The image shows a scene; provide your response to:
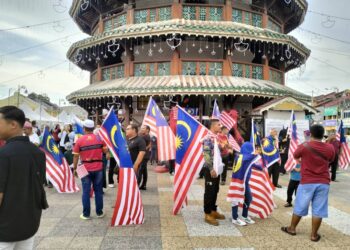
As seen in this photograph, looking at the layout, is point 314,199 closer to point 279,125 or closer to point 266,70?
point 279,125

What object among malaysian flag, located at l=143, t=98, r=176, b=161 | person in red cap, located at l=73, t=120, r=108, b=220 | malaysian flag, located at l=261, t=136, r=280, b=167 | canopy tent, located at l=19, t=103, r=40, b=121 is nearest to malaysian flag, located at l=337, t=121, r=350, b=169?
malaysian flag, located at l=261, t=136, r=280, b=167

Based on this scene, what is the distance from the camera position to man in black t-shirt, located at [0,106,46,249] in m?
2.89

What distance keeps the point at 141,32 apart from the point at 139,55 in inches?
102

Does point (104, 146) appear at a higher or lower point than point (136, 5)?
lower

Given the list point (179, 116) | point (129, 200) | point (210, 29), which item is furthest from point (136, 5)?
point (129, 200)

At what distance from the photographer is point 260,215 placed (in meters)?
7.02

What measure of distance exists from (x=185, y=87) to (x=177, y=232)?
1088cm

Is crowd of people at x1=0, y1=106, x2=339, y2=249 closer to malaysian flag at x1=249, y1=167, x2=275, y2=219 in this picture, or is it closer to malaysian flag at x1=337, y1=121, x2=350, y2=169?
malaysian flag at x1=249, y1=167, x2=275, y2=219

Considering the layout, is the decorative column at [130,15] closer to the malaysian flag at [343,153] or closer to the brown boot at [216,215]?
the malaysian flag at [343,153]

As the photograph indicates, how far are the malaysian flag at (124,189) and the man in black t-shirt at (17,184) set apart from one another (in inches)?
128

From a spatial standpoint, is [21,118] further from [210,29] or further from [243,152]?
[210,29]

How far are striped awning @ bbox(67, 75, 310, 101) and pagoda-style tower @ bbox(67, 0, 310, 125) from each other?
5 centimetres

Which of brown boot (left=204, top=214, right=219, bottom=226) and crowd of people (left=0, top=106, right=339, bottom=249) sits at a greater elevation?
crowd of people (left=0, top=106, right=339, bottom=249)

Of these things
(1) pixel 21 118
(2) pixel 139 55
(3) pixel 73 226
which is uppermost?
(2) pixel 139 55
